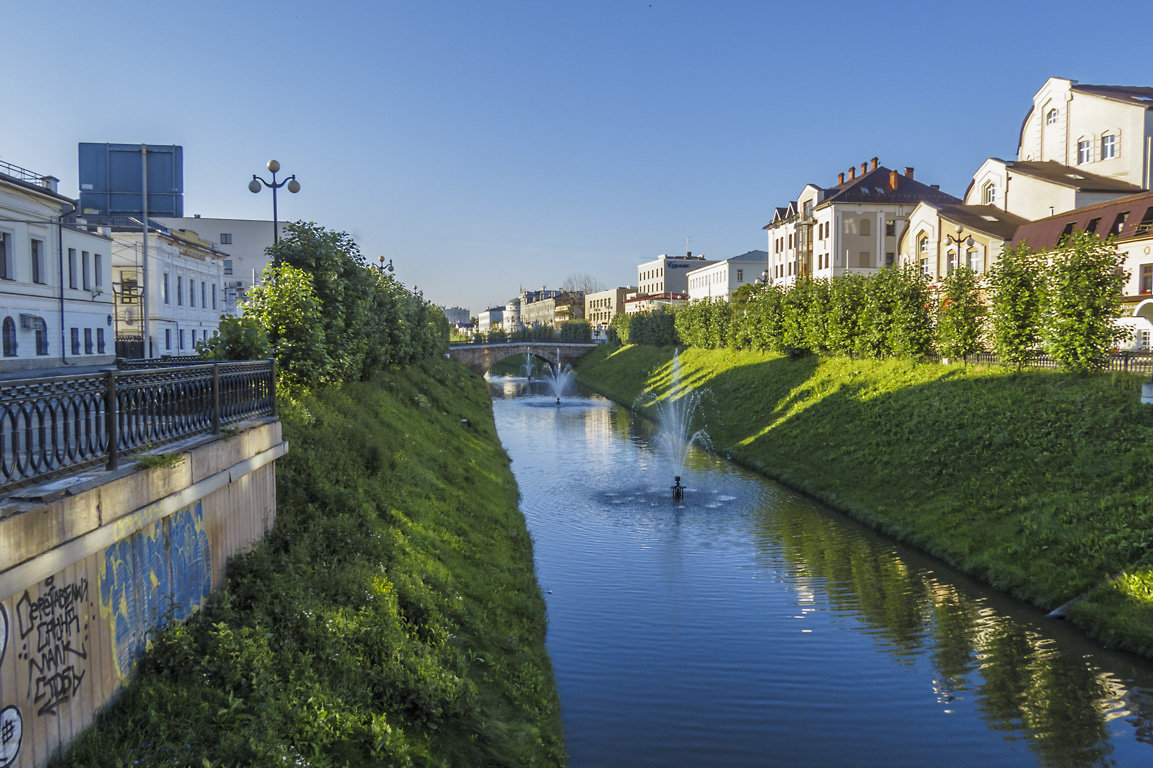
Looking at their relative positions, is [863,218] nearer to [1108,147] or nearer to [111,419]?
[1108,147]

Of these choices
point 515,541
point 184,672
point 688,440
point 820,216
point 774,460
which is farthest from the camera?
point 820,216

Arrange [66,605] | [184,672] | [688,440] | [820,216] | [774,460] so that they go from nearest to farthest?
[66,605] → [184,672] → [774,460] → [688,440] → [820,216]

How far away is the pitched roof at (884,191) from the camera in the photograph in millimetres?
79125

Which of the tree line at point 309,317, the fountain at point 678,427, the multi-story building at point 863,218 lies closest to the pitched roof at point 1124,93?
the multi-story building at point 863,218

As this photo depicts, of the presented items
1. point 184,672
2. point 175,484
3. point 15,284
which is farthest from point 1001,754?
point 15,284

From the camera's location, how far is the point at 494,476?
32.4m

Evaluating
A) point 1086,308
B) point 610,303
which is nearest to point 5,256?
point 1086,308

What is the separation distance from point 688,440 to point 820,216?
4363cm

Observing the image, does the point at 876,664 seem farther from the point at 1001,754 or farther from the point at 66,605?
the point at 66,605

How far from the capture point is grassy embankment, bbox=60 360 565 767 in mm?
8320

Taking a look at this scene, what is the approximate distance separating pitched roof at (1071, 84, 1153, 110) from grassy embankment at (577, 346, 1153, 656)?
29.9 metres

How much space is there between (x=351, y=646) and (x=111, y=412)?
4.96 metres

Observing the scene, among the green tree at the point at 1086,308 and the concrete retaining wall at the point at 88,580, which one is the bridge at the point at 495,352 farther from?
the concrete retaining wall at the point at 88,580

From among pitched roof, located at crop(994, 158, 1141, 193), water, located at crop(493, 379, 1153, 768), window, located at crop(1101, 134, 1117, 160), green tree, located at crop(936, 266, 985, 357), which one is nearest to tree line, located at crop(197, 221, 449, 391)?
water, located at crop(493, 379, 1153, 768)
